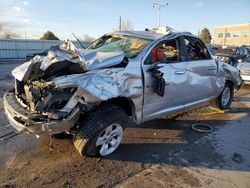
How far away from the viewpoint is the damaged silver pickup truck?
3.75 meters

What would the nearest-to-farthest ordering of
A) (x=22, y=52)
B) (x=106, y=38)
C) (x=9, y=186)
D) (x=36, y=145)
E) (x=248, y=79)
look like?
(x=9, y=186) < (x=36, y=145) < (x=106, y=38) < (x=248, y=79) < (x=22, y=52)

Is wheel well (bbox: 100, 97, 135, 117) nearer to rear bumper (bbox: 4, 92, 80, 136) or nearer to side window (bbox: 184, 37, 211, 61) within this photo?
rear bumper (bbox: 4, 92, 80, 136)

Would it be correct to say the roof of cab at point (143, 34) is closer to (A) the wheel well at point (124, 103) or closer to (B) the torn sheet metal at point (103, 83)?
(B) the torn sheet metal at point (103, 83)

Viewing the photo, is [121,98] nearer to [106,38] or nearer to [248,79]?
[106,38]

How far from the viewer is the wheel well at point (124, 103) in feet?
14.1

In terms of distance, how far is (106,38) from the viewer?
5852 millimetres

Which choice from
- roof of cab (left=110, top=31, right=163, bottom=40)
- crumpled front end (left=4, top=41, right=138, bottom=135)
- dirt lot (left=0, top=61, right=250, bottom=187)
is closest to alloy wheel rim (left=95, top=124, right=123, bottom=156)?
dirt lot (left=0, top=61, right=250, bottom=187)

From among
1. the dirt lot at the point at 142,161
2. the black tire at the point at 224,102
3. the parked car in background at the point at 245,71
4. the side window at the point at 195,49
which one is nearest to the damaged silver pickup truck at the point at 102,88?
the side window at the point at 195,49

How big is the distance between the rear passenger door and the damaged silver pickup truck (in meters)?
0.04

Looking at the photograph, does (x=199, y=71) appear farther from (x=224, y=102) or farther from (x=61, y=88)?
(x=61, y=88)

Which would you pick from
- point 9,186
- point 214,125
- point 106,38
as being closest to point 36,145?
point 9,186

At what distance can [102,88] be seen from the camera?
12.8 feet

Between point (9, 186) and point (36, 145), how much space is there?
123 centimetres

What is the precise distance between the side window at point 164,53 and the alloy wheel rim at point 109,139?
1.19m
